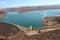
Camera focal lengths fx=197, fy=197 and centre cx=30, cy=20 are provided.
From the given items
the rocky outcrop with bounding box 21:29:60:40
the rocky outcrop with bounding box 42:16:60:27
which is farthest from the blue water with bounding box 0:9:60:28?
the rocky outcrop with bounding box 21:29:60:40

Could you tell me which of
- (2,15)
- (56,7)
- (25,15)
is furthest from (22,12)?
(56,7)

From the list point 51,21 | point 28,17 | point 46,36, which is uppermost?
point 28,17

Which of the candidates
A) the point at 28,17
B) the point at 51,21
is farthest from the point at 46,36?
the point at 28,17

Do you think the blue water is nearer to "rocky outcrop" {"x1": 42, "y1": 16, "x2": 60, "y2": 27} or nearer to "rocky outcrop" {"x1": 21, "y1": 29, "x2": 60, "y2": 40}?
"rocky outcrop" {"x1": 42, "y1": 16, "x2": 60, "y2": 27}

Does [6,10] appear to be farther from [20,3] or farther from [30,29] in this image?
[30,29]

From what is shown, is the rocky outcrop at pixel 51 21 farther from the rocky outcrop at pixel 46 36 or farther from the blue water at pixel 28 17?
the rocky outcrop at pixel 46 36

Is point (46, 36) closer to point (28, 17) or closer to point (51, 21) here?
point (51, 21)

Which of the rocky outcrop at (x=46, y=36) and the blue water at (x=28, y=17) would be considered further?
the blue water at (x=28, y=17)

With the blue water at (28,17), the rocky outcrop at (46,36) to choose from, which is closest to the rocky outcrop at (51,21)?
the blue water at (28,17)
